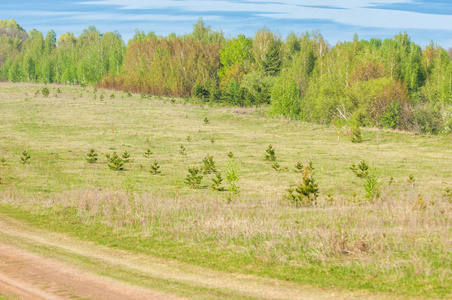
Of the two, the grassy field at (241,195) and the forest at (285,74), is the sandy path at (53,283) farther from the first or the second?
the forest at (285,74)

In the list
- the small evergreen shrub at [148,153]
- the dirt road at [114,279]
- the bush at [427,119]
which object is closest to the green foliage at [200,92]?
the bush at [427,119]

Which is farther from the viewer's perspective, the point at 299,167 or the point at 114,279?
the point at 299,167

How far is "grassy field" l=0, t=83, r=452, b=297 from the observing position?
11.1 meters

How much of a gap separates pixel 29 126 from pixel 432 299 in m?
53.4

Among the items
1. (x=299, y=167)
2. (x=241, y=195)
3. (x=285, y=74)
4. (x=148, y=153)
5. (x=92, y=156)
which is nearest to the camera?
(x=241, y=195)

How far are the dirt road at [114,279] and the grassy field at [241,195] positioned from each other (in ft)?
1.83

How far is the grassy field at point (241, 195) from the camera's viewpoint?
1115cm

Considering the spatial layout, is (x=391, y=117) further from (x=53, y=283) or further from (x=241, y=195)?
(x=53, y=283)

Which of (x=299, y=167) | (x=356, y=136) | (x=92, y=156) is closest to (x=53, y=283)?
(x=299, y=167)

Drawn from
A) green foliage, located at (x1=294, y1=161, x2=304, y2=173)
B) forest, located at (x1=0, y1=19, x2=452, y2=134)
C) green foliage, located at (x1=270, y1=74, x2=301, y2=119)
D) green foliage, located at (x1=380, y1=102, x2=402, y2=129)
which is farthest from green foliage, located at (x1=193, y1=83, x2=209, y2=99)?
green foliage, located at (x1=294, y1=161, x2=304, y2=173)

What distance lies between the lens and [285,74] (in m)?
79.9

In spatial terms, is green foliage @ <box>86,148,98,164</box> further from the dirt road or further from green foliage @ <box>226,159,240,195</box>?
the dirt road

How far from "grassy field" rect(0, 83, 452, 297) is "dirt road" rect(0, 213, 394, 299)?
1.83 ft

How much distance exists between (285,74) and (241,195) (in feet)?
192
